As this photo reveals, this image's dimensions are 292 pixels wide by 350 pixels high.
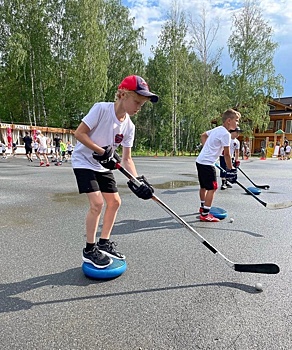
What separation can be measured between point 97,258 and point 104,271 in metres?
0.14

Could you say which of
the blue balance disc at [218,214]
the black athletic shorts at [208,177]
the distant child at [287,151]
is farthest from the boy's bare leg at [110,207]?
the distant child at [287,151]

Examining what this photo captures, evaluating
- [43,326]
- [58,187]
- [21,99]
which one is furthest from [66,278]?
[21,99]

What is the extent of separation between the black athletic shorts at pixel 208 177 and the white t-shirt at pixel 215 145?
0.28ft

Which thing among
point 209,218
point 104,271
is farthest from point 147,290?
point 209,218

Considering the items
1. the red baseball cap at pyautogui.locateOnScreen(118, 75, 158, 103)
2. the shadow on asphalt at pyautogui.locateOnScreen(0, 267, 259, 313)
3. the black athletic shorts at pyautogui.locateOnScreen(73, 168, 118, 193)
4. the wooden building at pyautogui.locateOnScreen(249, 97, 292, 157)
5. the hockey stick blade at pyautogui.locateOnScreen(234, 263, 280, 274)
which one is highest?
the wooden building at pyautogui.locateOnScreen(249, 97, 292, 157)

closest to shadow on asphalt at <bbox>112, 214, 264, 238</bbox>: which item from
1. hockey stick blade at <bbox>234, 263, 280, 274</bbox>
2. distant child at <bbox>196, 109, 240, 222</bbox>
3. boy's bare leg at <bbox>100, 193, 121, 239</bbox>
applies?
distant child at <bbox>196, 109, 240, 222</bbox>

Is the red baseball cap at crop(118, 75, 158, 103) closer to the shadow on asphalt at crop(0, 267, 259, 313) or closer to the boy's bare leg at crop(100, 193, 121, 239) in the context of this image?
the boy's bare leg at crop(100, 193, 121, 239)

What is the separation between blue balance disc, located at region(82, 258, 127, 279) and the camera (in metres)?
2.69

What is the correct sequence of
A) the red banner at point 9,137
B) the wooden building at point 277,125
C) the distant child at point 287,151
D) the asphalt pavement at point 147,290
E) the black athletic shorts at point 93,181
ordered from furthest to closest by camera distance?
the wooden building at point 277,125
the distant child at point 287,151
the red banner at point 9,137
the black athletic shorts at point 93,181
the asphalt pavement at point 147,290

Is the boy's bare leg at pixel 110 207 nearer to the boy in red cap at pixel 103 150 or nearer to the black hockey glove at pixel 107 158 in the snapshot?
the boy in red cap at pixel 103 150

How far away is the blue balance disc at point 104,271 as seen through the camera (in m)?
2.69

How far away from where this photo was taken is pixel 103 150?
2514 millimetres

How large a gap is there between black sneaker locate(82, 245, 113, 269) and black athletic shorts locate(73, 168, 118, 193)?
577 millimetres

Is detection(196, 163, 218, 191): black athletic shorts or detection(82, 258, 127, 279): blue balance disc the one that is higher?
detection(196, 163, 218, 191): black athletic shorts
